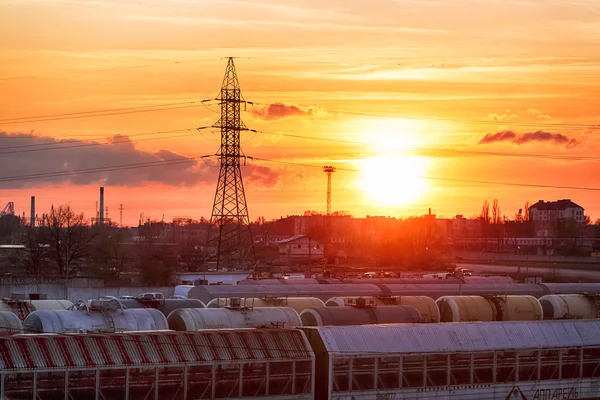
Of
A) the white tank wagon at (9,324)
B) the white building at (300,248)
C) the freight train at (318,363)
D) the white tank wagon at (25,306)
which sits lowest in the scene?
the freight train at (318,363)

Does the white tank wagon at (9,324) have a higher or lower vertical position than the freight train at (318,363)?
higher

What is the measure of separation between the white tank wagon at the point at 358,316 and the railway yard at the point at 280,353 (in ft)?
0.17

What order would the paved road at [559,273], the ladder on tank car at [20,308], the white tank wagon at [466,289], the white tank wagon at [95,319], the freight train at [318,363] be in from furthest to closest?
the paved road at [559,273]
the white tank wagon at [466,289]
the ladder on tank car at [20,308]
the white tank wagon at [95,319]
the freight train at [318,363]

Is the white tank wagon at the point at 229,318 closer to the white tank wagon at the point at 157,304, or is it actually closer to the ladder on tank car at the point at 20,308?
the white tank wagon at the point at 157,304

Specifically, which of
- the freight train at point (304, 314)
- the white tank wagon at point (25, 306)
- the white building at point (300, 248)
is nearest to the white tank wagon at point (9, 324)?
the freight train at point (304, 314)

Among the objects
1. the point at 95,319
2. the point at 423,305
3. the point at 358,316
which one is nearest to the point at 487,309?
the point at 423,305

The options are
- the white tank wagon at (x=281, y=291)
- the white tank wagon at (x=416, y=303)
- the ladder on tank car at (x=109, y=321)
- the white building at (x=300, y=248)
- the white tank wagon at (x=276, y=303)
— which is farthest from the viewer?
the white building at (x=300, y=248)

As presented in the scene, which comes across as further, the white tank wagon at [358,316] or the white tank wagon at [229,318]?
the white tank wagon at [358,316]

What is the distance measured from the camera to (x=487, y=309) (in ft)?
154

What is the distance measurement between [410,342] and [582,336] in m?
8.10

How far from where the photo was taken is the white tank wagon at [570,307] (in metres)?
49.2

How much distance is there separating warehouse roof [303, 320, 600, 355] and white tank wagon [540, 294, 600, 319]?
800cm

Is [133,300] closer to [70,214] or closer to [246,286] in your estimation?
[246,286]

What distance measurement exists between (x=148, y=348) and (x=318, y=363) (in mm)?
6234
